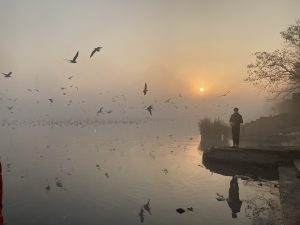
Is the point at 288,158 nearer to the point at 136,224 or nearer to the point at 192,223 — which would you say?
the point at 192,223

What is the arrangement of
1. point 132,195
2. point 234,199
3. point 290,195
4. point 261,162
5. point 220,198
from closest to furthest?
point 290,195
point 234,199
point 220,198
point 132,195
point 261,162

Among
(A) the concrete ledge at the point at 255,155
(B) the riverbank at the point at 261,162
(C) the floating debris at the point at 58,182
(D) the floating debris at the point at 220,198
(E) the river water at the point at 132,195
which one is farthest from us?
(A) the concrete ledge at the point at 255,155

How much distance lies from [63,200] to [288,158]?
1418cm

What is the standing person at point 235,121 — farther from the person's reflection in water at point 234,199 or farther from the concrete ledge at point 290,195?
the concrete ledge at point 290,195

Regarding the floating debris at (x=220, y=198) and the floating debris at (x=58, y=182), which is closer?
the floating debris at (x=220, y=198)

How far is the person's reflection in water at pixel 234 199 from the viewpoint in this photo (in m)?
15.4

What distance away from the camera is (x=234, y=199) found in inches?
671

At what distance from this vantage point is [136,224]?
1407 cm

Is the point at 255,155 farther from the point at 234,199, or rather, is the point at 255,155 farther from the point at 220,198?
the point at 220,198

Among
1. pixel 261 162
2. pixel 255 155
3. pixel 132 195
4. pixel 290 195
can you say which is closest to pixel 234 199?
pixel 290 195

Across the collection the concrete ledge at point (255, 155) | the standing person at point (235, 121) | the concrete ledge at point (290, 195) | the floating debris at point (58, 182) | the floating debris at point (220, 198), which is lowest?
the floating debris at point (58, 182)

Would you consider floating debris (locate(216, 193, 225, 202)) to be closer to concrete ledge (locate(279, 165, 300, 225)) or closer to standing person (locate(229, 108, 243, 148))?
concrete ledge (locate(279, 165, 300, 225))

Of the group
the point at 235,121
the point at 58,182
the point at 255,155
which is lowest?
the point at 58,182

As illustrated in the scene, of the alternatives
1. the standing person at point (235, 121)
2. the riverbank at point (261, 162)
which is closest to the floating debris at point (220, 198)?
the riverbank at point (261, 162)
